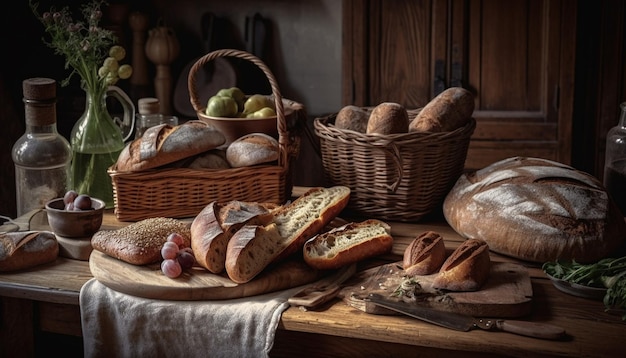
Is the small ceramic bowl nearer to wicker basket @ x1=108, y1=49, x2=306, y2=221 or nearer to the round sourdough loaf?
wicker basket @ x1=108, y1=49, x2=306, y2=221

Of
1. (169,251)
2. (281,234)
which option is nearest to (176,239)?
(169,251)

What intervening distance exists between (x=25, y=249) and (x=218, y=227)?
1.39ft

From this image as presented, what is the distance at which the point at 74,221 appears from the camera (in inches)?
74.3

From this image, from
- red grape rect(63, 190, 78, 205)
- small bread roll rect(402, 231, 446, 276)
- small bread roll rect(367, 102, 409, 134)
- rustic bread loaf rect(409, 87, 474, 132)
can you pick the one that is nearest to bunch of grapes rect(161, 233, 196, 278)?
red grape rect(63, 190, 78, 205)

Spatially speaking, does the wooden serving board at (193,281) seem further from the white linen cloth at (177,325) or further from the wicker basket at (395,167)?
the wicker basket at (395,167)

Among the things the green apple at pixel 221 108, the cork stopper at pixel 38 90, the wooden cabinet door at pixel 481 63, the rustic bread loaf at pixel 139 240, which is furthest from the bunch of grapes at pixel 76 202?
the wooden cabinet door at pixel 481 63

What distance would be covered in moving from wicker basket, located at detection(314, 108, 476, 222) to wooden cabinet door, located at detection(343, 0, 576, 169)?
1.51 meters

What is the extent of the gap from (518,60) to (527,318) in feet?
7.30

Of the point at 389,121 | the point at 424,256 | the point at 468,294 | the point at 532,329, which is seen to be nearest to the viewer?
the point at 532,329

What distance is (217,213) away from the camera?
1.80m

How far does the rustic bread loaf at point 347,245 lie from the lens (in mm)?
1713

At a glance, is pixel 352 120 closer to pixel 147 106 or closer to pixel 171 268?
pixel 147 106

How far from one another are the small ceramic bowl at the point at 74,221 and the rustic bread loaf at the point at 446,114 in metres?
0.78

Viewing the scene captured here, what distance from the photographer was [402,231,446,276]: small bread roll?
5.54ft
